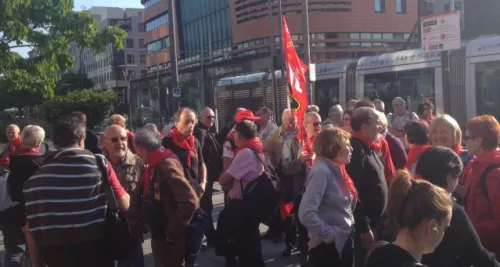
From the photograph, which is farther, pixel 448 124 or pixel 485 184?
pixel 448 124

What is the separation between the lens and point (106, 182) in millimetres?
3930

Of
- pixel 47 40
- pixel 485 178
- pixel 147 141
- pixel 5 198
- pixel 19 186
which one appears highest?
pixel 47 40

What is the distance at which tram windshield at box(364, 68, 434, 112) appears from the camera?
14704mm

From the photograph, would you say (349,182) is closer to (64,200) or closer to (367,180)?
(367,180)

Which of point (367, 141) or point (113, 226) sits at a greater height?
point (367, 141)

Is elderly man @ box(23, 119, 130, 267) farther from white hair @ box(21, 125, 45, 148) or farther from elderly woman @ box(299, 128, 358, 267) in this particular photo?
white hair @ box(21, 125, 45, 148)

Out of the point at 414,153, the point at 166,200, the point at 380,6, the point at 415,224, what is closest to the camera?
the point at 415,224

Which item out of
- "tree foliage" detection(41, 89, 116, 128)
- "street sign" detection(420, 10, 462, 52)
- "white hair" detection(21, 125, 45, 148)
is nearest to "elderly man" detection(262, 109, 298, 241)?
"white hair" detection(21, 125, 45, 148)

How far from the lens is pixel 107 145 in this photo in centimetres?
521

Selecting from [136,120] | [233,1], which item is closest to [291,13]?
[233,1]

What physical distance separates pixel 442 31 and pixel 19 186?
7.84 metres

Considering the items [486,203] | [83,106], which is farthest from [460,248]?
[83,106]

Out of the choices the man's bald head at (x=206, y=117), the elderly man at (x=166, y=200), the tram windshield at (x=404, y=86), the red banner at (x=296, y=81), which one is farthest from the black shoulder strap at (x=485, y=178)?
the tram windshield at (x=404, y=86)

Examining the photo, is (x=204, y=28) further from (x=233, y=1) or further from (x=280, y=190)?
(x=280, y=190)
